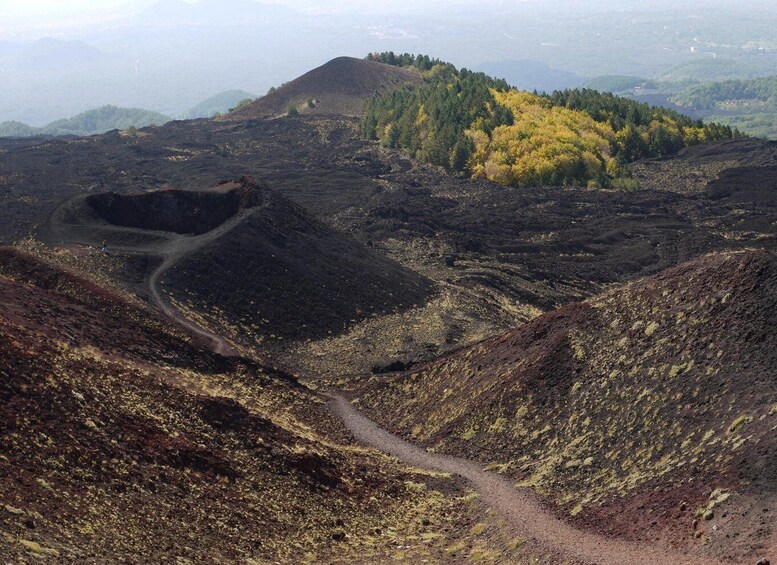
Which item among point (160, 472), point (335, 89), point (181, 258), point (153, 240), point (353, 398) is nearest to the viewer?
point (160, 472)

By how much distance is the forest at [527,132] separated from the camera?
111875 mm

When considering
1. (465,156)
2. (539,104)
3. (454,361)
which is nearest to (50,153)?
(465,156)

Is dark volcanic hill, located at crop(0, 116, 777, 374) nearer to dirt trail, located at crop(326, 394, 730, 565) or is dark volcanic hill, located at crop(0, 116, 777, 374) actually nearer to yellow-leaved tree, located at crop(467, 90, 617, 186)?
yellow-leaved tree, located at crop(467, 90, 617, 186)

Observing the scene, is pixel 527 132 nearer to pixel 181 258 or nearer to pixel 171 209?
pixel 171 209

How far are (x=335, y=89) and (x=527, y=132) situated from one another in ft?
228

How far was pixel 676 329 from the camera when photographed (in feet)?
104

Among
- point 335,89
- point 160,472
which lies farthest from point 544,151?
point 160,472

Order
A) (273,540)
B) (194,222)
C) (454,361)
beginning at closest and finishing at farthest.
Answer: (273,540) < (454,361) < (194,222)

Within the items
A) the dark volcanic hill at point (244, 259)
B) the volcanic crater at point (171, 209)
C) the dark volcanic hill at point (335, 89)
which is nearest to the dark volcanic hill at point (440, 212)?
the dark volcanic hill at point (244, 259)

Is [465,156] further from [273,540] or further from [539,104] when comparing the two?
[273,540]

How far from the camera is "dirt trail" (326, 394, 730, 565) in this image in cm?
2178

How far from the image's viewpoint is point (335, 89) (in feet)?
581

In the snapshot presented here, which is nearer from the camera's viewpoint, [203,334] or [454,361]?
[454,361]

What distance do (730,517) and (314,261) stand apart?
38161 mm
